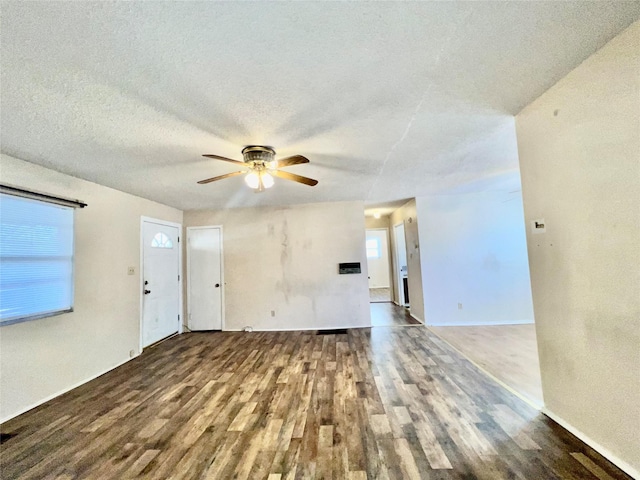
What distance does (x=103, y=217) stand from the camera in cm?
361

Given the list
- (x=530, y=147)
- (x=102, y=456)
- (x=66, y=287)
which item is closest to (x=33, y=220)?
(x=66, y=287)

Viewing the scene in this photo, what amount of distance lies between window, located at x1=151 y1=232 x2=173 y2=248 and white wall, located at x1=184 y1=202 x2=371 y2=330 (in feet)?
3.25

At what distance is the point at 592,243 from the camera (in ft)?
5.54

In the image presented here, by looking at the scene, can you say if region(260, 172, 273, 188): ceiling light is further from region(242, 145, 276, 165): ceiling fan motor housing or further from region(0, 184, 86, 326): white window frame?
region(0, 184, 86, 326): white window frame

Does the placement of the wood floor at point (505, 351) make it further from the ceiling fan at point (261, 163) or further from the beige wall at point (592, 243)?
the ceiling fan at point (261, 163)

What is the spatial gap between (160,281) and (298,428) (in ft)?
12.5

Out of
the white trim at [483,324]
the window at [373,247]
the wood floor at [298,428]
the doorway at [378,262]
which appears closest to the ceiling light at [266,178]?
the wood floor at [298,428]

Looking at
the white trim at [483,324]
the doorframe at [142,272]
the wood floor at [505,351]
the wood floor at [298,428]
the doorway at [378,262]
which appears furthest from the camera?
the doorway at [378,262]

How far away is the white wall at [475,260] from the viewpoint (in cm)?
498

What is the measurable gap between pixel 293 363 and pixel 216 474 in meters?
1.85

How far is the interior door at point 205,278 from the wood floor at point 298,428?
1.82 meters

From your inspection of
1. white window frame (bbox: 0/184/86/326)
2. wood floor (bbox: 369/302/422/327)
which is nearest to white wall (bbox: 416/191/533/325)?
wood floor (bbox: 369/302/422/327)

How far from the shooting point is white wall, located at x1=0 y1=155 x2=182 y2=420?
8.33ft

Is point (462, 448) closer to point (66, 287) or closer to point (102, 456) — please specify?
point (102, 456)
